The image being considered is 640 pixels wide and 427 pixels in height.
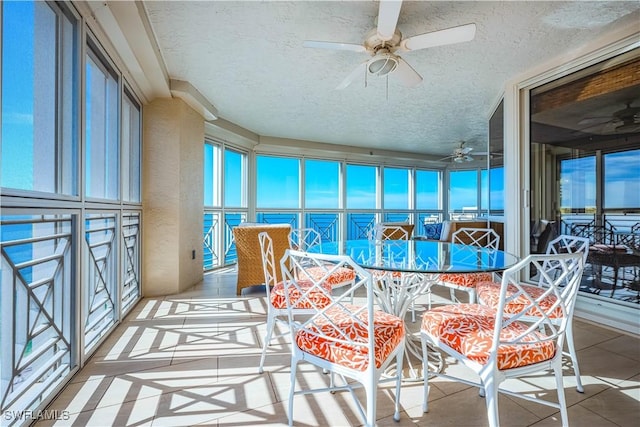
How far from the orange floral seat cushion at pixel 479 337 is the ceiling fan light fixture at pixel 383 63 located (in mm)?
1761

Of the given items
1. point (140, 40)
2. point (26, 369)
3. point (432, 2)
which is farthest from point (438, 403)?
point (140, 40)

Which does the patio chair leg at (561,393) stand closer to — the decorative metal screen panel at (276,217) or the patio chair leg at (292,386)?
the patio chair leg at (292,386)

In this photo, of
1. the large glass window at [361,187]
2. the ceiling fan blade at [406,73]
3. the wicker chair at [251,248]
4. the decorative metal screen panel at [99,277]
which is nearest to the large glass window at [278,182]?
the large glass window at [361,187]

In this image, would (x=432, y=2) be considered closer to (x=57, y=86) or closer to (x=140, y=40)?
(x=140, y=40)

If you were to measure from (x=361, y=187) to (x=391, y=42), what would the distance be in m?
5.13

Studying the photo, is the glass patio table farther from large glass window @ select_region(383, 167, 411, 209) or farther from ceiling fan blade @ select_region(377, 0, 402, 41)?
large glass window @ select_region(383, 167, 411, 209)

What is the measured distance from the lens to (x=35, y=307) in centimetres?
150

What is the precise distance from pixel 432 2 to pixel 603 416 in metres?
2.44

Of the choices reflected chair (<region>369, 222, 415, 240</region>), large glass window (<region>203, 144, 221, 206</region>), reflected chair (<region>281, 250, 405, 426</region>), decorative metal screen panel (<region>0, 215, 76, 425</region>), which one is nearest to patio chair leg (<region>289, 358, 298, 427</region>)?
reflected chair (<region>281, 250, 405, 426</region>)

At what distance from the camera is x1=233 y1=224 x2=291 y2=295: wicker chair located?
11.0 feet

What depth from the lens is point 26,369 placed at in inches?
57.5

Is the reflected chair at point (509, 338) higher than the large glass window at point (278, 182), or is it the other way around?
the large glass window at point (278, 182)

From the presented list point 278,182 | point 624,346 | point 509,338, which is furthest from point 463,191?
point 509,338

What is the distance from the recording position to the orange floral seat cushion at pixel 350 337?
1.18 meters
